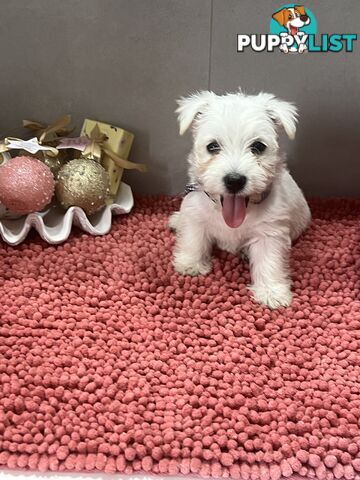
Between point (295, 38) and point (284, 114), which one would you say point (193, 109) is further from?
point (295, 38)

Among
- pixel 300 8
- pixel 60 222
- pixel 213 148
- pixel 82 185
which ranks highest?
pixel 300 8

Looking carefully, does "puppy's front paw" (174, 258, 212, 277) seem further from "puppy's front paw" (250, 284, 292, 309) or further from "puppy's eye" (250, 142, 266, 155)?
"puppy's eye" (250, 142, 266, 155)

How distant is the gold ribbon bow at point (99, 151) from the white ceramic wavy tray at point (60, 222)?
0.19 m

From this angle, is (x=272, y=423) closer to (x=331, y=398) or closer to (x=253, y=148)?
(x=331, y=398)

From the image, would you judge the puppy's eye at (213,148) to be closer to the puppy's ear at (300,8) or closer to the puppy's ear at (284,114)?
the puppy's ear at (284,114)

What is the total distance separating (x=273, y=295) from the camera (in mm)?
2254

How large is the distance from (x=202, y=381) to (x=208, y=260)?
747 millimetres

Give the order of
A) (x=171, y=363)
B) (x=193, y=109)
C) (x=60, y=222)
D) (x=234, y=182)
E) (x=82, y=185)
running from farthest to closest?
(x=60, y=222), (x=82, y=185), (x=193, y=109), (x=234, y=182), (x=171, y=363)

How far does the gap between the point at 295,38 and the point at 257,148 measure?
829mm

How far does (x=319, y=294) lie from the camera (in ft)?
7.66

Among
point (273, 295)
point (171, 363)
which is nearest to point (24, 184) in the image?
point (171, 363)

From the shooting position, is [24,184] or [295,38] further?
[295,38]

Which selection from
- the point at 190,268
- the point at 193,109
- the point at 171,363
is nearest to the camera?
the point at 171,363

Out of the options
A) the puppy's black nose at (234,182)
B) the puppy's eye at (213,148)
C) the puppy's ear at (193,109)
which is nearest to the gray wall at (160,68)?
the puppy's ear at (193,109)
